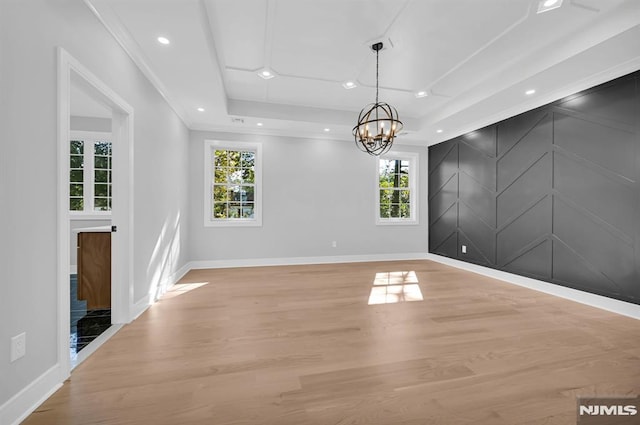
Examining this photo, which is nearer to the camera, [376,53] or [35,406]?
[35,406]

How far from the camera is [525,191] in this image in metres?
4.09

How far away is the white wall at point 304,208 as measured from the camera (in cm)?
521

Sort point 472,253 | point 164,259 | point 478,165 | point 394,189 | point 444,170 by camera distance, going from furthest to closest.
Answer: point 394,189
point 444,170
point 472,253
point 478,165
point 164,259

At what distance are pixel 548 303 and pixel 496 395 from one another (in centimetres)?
242

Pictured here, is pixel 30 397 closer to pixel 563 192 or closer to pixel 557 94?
pixel 563 192

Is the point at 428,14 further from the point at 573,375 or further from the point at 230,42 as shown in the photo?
the point at 573,375

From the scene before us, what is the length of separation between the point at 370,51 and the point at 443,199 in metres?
3.76

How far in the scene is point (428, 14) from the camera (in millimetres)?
2523

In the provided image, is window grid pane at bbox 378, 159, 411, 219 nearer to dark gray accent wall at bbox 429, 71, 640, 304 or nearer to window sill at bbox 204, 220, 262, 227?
dark gray accent wall at bbox 429, 71, 640, 304

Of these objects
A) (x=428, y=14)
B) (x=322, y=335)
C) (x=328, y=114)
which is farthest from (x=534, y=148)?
(x=322, y=335)

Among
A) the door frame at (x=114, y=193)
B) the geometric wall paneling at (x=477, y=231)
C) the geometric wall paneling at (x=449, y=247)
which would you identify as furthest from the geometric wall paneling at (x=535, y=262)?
the door frame at (x=114, y=193)

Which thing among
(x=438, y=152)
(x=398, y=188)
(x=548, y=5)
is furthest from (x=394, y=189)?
(x=548, y=5)

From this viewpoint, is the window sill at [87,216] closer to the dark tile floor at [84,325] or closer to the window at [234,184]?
the window at [234,184]

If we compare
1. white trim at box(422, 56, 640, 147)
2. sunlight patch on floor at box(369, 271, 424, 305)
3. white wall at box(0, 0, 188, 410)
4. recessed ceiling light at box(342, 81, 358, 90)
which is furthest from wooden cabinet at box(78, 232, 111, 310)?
white trim at box(422, 56, 640, 147)
